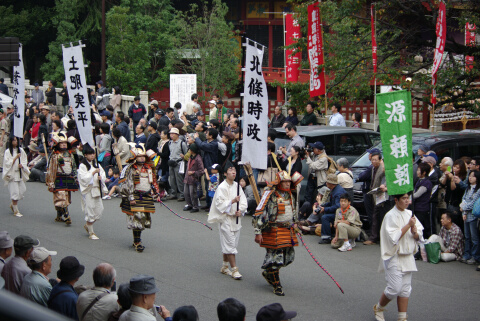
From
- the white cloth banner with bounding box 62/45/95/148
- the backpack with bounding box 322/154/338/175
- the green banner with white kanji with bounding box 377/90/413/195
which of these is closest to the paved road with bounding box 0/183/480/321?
the backpack with bounding box 322/154/338/175

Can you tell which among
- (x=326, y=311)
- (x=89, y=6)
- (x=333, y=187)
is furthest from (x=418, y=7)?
(x=89, y=6)

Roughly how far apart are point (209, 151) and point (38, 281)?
27.7 feet

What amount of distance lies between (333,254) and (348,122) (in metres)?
8.58

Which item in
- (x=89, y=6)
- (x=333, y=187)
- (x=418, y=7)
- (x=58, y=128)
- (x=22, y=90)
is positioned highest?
(x=89, y=6)

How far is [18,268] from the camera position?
600cm

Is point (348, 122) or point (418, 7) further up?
point (418, 7)

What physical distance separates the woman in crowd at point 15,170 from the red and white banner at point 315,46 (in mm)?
7522

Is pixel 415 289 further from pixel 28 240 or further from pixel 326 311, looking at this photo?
pixel 28 240

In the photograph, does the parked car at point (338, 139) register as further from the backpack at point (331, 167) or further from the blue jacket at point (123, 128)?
the blue jacket at point (123, 128)

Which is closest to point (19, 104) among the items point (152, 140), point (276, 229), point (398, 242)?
point (152, 140)

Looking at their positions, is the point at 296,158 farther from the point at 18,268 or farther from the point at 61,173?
the point at 18,268

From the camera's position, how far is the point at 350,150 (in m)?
14.2

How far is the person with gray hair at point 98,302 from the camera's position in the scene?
5.02m

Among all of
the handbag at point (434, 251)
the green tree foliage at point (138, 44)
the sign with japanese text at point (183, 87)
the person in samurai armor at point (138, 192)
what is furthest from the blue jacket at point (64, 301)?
the green tree foliage at point (138, 44)
